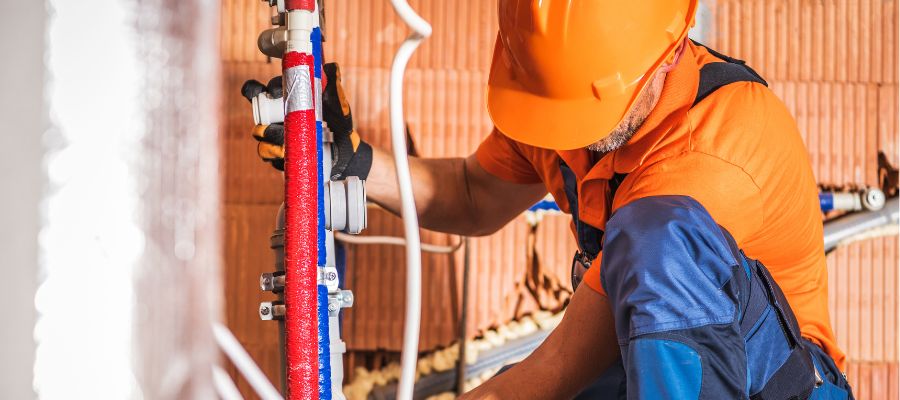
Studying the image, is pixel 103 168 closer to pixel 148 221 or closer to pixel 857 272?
pixel 148 221

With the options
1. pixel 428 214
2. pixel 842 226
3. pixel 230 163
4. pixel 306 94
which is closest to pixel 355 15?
pixel 230 163

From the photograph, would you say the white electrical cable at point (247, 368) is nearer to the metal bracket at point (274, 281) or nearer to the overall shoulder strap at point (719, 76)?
the metal bracket at point (274, 281)

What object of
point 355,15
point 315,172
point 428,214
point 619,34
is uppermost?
point 355,15

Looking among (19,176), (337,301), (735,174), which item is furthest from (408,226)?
(19,176)

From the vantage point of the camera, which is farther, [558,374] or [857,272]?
[857,272]

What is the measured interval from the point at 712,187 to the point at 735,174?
46mm

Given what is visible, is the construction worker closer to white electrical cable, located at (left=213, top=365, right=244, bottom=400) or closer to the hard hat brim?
the hard hat brim

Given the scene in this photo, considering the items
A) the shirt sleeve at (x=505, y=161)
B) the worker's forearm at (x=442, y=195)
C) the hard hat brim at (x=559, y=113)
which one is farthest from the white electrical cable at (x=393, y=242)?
the hard hat brim at (x=559, y=113)

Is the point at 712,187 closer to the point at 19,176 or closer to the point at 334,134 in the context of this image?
the point at 334,134

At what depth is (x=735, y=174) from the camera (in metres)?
1.15

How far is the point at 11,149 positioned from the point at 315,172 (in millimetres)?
527

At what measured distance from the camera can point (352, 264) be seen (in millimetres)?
2057

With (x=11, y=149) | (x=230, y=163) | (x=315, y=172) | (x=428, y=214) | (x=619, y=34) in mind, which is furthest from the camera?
(x=230, y=163)

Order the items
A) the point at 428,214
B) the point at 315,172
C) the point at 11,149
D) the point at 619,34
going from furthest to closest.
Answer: the point at 428,214
the point at 619,34
the point at 315,172
the point at 11,149
